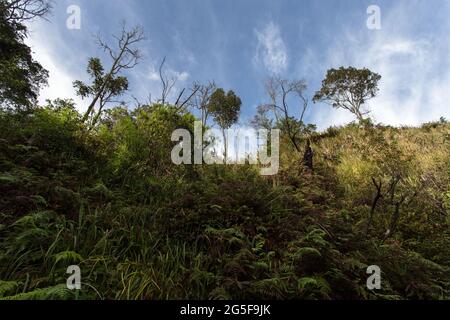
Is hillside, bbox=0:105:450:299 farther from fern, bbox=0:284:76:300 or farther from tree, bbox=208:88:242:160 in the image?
tree, bbox=208:88:242:160

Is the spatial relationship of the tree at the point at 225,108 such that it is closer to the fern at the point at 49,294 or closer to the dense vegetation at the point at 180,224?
the dense vegetation at the point at 180,224

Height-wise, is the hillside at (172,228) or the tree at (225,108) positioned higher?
the tree at (225,108)

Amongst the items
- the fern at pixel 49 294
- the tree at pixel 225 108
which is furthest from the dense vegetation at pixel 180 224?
the tree at pixel 225 108

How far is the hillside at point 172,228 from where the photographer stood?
290cm

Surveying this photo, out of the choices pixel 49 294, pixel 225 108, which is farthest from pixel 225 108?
pixel 49 294

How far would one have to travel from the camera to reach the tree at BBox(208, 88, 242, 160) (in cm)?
2638

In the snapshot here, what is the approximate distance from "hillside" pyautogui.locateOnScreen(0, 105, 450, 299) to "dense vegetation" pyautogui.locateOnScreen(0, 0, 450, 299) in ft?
0.07

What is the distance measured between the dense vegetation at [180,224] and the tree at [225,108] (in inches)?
724

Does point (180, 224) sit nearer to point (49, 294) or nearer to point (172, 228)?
point (172, 228)

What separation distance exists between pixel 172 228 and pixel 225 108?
23.7m

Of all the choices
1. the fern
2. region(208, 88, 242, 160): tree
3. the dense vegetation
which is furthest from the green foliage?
the fern

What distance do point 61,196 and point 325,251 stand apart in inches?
152
